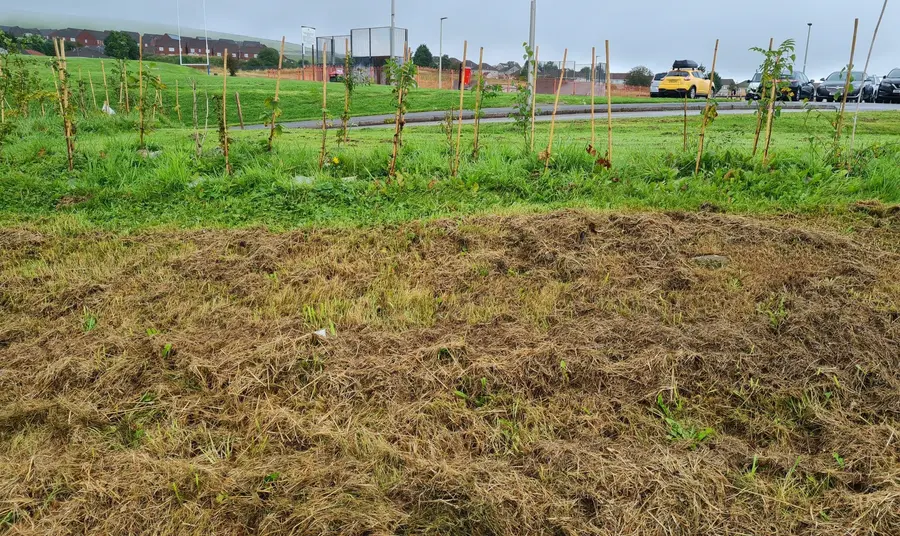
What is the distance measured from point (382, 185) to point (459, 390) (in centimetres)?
371

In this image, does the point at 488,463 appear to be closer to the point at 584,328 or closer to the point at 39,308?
the point at 584,328

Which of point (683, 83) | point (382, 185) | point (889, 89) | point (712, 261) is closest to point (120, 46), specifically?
point (683, 83)

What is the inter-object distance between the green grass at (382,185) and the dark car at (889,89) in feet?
66.4

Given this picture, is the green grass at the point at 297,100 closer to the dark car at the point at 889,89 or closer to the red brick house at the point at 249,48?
the dark car at the point at 889,89

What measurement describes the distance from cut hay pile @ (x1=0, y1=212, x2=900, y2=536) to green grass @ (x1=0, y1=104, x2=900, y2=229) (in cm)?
123

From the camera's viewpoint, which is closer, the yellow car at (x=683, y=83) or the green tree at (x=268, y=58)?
the yellow car at (x=683, y=83)

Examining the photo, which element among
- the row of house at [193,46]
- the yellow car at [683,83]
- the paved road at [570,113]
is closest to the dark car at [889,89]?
the yellow car at [683,83]

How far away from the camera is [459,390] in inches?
114

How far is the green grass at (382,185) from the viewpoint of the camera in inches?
227

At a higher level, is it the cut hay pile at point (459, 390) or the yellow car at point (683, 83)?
the yellow car at point (683, 83)

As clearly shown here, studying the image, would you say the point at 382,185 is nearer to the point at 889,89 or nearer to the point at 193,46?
the point at 889,89

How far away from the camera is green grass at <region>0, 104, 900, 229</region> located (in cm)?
577

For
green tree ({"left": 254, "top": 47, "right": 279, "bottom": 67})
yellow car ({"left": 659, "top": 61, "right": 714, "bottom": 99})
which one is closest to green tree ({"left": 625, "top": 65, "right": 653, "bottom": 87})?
yellow car ({"left": 659, "top": 61, "right": 714, "bottom": 99})

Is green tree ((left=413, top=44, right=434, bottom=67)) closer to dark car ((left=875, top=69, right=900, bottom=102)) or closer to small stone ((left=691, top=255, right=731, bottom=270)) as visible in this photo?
dark car ((left=875, top=69, right=900, bottom=102))
